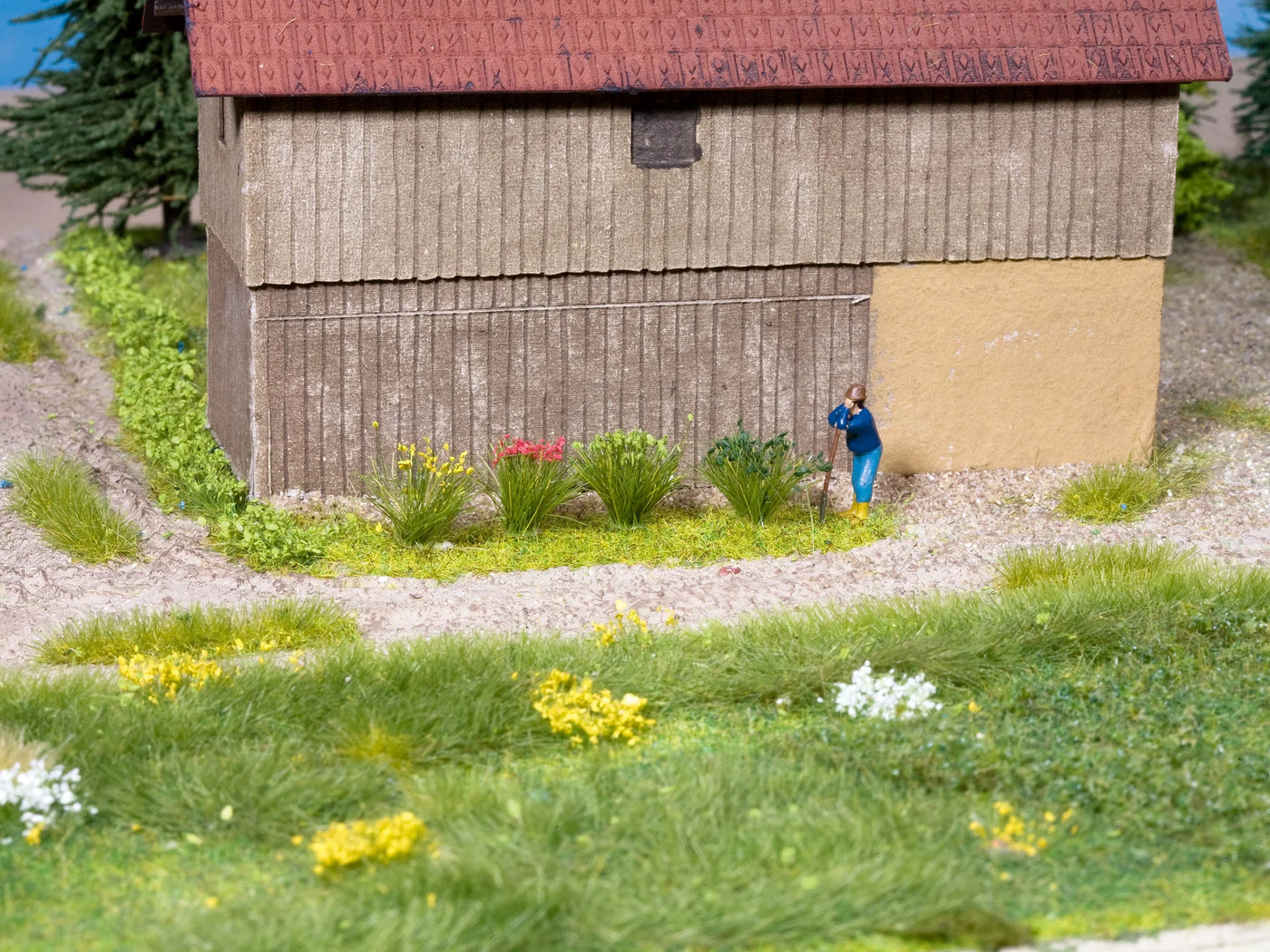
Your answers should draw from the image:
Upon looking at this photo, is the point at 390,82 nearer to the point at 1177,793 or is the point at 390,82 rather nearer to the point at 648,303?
the point at 648,303

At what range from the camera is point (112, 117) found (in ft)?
60.0

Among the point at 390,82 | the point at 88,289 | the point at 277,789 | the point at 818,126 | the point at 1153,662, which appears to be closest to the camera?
the point at 277,789

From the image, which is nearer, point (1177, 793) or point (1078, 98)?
point (1177, 793)

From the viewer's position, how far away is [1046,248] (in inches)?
466

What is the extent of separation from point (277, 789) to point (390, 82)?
494 cm

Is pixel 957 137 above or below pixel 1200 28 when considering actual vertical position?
below

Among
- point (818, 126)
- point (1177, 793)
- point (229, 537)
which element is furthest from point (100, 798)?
point (818, 126)

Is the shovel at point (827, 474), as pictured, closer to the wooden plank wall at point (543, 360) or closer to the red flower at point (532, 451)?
the wooden plank wall at point (543, 360)

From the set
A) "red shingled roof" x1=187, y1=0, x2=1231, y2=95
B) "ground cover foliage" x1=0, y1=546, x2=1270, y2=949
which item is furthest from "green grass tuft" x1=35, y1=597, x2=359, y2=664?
"red shingled roof" x1=187, y1=0, x2=1231, y2=95

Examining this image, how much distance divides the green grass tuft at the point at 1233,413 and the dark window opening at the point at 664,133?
5252 mm

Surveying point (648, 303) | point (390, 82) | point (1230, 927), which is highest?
point (390, 82)

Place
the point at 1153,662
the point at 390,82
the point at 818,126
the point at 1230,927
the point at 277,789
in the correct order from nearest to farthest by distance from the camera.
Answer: the point at 1230,927
the point at 277,789
the point at 1153,662
the point at 390,82
the point at 818,126

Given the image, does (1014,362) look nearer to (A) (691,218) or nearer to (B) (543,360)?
(A) (691,218)

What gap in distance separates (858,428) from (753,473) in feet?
2.47
